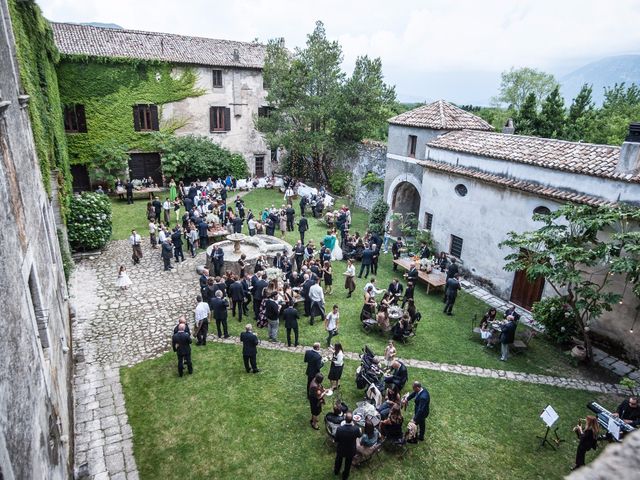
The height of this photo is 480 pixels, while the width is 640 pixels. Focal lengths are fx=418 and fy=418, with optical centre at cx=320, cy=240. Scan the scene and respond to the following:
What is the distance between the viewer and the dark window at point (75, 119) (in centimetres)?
2744

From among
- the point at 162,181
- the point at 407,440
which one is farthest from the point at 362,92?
the point at 407,440

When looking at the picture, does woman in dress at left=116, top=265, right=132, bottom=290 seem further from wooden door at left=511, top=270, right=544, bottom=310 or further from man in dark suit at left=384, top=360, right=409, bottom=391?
wooden door at left=511, top=270, right=544, bottom=310

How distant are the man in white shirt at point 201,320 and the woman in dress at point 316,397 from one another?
4226mm

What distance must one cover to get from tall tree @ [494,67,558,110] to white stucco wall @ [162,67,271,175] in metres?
42.4

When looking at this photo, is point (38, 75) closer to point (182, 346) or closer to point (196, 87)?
point (182, 346)

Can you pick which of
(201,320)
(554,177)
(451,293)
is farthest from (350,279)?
(554,177)

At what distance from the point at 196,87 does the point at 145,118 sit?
4446mm

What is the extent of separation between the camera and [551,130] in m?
29.7

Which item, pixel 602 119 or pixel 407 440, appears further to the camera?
pixel 602 119

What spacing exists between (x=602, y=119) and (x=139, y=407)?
38.5 m

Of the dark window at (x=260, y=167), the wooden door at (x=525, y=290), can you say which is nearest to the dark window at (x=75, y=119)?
the dark window at (x=260, y=167)

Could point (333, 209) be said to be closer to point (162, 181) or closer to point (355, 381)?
point (162, 181)

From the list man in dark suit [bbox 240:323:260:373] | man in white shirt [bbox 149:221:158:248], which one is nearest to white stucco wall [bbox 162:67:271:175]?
man in white shirt [bbox 149:221:158:248]

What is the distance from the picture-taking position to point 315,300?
46.3 ft
